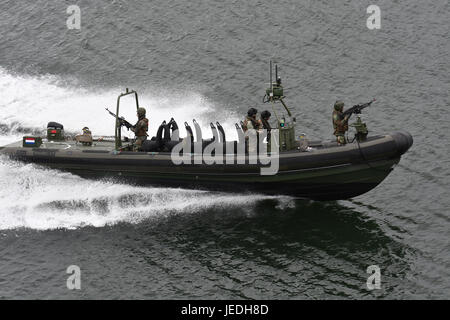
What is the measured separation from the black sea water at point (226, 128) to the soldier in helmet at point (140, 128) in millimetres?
1660

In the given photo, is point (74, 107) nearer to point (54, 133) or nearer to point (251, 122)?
point (54, 133)

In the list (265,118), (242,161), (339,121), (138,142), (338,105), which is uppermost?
(338,105)

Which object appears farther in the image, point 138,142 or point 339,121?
point 138,142

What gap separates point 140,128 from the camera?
24.7 meters

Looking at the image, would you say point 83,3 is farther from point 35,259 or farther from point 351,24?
point 35,259

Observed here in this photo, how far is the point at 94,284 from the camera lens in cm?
2075

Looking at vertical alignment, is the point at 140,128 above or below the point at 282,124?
below

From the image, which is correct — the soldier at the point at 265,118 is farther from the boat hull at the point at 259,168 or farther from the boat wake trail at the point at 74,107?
the boat wake trail at the point at 74,107

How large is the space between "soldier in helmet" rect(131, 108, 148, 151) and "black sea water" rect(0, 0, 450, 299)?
5.45 ft

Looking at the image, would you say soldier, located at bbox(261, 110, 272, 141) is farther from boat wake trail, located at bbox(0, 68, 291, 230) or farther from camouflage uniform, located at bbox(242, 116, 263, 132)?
boat wake trail, located at bbox(0, 68, 291, 230)

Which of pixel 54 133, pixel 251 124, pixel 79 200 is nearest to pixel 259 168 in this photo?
pixel 251 124

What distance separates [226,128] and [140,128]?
661cm

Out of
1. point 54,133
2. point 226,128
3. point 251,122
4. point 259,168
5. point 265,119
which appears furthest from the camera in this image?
point 226,128
